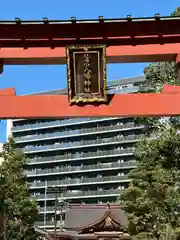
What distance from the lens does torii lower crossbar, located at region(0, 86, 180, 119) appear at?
8797 mm

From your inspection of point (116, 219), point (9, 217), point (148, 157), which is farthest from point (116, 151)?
point (148, 157)

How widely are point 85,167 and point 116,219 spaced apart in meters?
34.5

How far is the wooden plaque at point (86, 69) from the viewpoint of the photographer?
351 inches

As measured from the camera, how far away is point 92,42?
904 centimetres

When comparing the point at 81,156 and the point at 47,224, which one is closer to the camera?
the point at 47,224

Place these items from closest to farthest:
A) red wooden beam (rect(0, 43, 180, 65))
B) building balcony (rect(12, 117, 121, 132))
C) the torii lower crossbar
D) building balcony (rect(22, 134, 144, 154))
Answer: the torii lower crossbar
red wooden beam (rect(0, 43, 180, 65))
building balcony (rect(22, 134, 144, 154))
building balcony (rect(12, 117, 121, 132))

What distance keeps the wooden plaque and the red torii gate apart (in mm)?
186

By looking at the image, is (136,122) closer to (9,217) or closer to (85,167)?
(9,217)

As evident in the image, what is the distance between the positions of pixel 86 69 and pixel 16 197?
33.4 ft

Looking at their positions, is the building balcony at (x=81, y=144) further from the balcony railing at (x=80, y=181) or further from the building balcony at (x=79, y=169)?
the balcony railing at (x=80, y=181)

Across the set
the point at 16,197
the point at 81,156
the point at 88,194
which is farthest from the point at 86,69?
the point at 81,156

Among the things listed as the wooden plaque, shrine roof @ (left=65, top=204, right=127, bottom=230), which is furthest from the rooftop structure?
the wooden plaque

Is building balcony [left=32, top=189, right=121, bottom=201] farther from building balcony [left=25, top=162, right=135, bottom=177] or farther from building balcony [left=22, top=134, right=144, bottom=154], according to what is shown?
building balcony [left=22, top=134, right=144, bottom=154]

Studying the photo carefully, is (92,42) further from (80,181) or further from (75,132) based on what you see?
(75,132)
